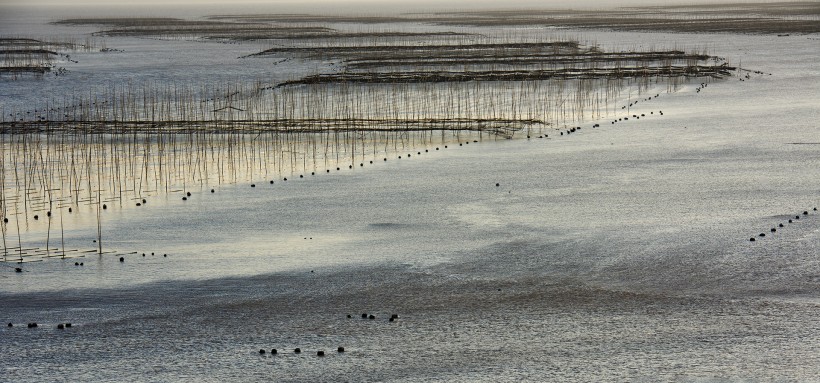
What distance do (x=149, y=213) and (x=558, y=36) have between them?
6282cm

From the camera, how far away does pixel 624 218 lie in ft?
59.0

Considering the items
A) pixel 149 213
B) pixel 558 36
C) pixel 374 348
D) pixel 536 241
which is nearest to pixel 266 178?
pixel 149 213

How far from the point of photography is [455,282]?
47.3ft

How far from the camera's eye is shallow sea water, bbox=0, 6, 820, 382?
453 inches

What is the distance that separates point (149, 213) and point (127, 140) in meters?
9.43

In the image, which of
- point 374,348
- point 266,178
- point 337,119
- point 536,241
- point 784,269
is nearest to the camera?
point 374,348

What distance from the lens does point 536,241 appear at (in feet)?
54.3

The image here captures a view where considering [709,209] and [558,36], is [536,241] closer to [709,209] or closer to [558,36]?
[709,209]

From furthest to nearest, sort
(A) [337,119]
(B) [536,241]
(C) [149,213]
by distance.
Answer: (A) [337,119]
(C) [149,213]
(B) [536,241]

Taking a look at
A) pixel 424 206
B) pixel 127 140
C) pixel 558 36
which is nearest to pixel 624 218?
pixel 424 206

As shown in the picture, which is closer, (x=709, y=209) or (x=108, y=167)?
(x=709, y=209)

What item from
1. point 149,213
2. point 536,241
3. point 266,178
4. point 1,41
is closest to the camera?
point 536,241

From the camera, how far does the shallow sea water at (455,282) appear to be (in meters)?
11.5

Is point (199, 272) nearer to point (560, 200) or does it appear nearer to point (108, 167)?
point (560, 200)
